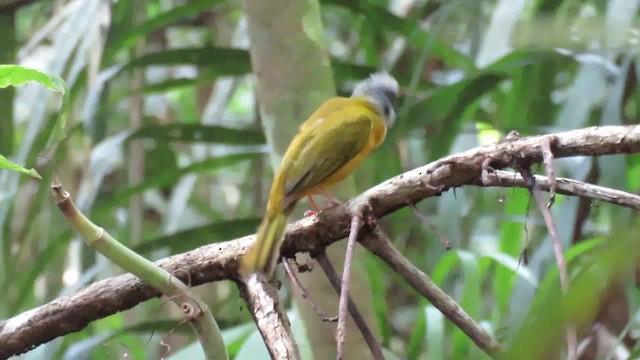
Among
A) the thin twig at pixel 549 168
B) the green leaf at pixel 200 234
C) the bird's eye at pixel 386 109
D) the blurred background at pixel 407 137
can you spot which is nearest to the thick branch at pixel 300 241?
the thin twig at pixel 549 168

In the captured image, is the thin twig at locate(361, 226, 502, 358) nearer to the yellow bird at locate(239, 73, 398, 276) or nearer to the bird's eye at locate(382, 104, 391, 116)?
the yellow bird at locate(239, 73, 398, 276)

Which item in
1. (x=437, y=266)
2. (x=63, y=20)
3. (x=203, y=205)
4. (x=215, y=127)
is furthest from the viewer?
(x=203, y=205)

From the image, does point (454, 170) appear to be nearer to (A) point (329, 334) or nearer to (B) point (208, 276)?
(B) point (208, 276)

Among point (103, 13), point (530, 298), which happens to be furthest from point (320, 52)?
point (103, 13)

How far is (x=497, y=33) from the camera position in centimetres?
164

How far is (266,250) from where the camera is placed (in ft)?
2.68

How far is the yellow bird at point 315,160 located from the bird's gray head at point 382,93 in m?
0.09

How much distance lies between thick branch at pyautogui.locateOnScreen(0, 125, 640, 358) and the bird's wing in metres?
0.10

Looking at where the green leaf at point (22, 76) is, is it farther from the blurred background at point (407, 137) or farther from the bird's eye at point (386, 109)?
the bird's eye at point (386, 109)

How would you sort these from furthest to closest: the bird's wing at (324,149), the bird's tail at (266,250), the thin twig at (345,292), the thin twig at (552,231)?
the bird's wing at (324,149)
the bird's tail at (266,250)
the thin twig at (345,292)
the thin twig at (552,231)

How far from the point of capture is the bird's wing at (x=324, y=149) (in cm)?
97

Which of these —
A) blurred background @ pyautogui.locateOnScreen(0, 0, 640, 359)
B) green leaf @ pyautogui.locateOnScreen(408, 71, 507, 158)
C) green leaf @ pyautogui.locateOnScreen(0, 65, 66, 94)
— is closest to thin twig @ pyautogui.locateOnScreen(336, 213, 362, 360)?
green leaf @ pyautogui.locateOnScreen(0, 65, 66, 94)

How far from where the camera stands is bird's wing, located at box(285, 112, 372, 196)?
0.97m

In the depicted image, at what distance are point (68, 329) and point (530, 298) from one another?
0.71 meters
